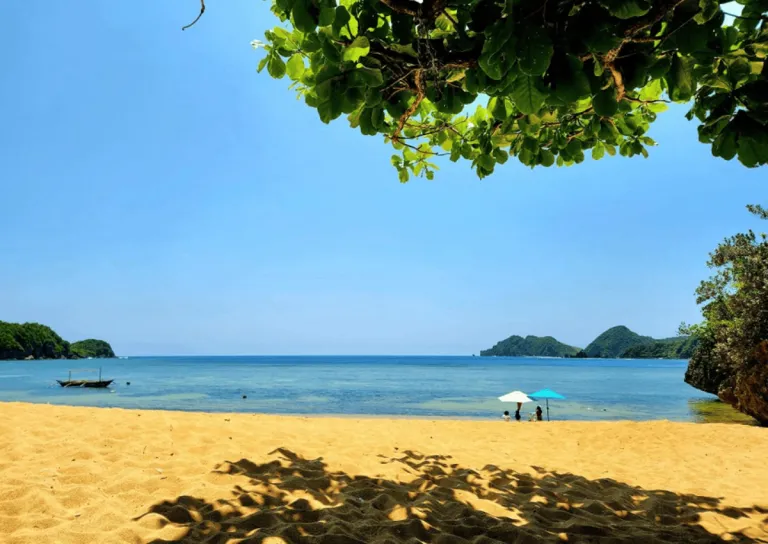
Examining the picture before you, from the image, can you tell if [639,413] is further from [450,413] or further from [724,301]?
[450,413]

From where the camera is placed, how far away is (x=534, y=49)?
202 cm

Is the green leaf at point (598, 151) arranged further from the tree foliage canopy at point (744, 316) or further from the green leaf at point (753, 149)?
the tree foliage canopy at point (744, 316)

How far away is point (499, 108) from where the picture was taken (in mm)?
3156

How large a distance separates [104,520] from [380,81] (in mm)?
4135

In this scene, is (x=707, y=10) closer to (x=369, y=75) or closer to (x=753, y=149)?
(x=753, y=149)

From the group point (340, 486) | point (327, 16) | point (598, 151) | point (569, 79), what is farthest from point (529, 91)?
point (340, 486)

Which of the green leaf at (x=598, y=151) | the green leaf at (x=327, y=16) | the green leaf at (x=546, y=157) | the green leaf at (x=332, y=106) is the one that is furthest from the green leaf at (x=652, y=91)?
the green leaf at (x=327, y=16)

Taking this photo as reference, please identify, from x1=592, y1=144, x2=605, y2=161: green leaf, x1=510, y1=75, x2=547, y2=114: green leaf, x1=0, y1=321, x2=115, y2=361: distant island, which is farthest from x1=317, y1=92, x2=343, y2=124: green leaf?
x1=0, y1=321, x2=115, y2=361: distant island

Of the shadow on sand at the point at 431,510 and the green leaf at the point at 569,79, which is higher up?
the green leaf at the point at 569,79

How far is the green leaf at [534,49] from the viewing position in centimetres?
201

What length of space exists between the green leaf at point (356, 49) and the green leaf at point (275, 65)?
61 centimetres

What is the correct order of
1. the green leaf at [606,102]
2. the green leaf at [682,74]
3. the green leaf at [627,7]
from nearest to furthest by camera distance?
the green leaf at [627,7]
the green leaf at [682,74]
the green leaf at [606,102]

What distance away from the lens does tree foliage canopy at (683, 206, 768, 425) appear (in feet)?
53.9

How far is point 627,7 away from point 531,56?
0.43 metres
